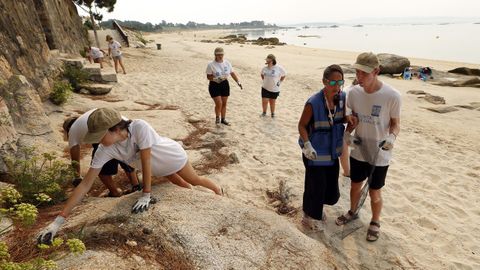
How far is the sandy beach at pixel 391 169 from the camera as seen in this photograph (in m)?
3.48

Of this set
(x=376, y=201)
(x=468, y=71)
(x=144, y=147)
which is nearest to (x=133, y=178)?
(x=144, y=147)

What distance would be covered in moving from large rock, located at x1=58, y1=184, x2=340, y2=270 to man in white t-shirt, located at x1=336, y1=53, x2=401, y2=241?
3.17 feet

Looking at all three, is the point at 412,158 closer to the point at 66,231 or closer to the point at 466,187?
the point at 466,187

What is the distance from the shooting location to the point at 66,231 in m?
2.68

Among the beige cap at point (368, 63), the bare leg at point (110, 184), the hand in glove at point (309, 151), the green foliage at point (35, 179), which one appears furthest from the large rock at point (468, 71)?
the green foliage at point (35, 179)

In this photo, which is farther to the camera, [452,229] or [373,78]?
[452,229]

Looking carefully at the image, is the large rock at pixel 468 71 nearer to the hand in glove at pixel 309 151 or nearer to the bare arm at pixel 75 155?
the hand in glove at pixel 309 151

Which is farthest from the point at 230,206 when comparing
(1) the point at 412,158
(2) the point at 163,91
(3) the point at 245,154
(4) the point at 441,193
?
Answer: (2) the point at 163,91

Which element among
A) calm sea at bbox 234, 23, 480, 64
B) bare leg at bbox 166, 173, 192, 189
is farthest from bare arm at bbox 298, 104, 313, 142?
calm sea at bbox 234, 23, 480, 64

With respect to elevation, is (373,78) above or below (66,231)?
above

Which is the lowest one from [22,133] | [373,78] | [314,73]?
[314,73]

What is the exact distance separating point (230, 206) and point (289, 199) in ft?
4.85

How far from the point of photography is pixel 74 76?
8.33 m

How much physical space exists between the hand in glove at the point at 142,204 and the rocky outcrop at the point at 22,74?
195 cm
